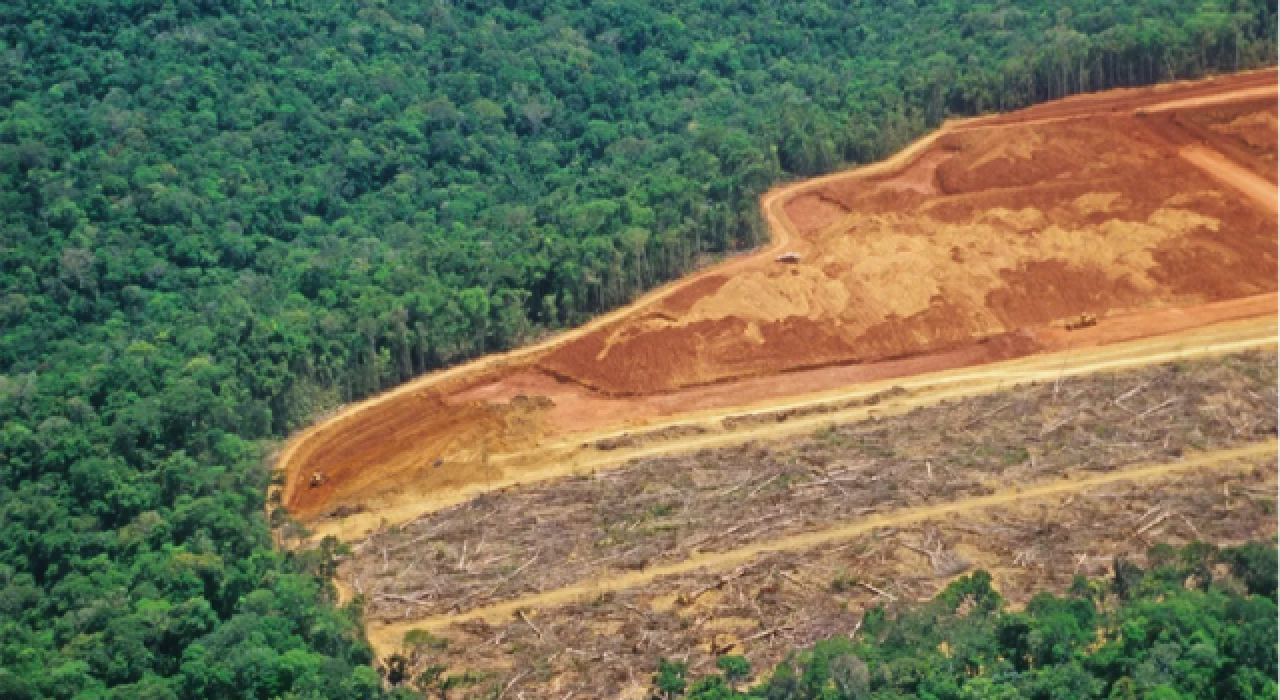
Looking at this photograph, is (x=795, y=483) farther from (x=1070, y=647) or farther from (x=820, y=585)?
(x=1070, y=647)

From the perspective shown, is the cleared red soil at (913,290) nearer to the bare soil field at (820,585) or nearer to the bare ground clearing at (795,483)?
the bare ground clearing at (795,483)

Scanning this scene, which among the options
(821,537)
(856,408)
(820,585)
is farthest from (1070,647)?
(856,408)

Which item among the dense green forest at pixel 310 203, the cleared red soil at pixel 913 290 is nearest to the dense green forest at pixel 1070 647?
the dense green forest at pixel 310 203

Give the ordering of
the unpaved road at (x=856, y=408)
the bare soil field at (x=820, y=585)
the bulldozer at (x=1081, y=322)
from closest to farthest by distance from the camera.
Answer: the bare soil field at (x=820, y=585)
the unpaved road at (x=856, y=408)
the bulldozer at (x=1081, y=322)

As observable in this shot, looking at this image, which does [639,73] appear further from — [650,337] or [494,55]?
[650,337]

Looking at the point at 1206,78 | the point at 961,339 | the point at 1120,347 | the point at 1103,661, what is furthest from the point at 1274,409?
the point at 1206,78

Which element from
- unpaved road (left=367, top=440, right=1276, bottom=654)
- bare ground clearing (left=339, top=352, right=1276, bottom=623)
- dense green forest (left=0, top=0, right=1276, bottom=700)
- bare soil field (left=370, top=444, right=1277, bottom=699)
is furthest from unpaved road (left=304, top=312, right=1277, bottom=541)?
bare soil field (left=370, top=444, right=1277, bottom=699)

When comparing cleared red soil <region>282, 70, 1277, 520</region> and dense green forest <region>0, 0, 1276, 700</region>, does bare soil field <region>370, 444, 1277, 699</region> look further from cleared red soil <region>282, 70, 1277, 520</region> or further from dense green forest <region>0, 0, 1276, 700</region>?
cleared red soil <region>282, 70, 1277, 520</region>
